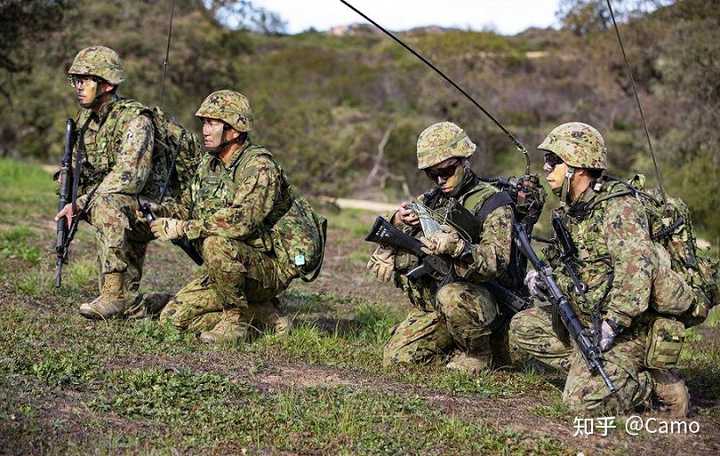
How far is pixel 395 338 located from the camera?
7188 mm

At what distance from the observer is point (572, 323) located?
5.98 meters

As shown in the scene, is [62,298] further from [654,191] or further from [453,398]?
A: [654,191]

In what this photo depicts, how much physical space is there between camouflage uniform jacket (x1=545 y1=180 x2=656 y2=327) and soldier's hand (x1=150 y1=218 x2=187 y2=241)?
8.68 feet

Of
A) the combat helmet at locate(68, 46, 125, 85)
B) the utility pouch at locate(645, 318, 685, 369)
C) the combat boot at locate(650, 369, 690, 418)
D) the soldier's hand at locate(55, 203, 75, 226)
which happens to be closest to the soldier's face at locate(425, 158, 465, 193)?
the utility pouch at locate(645, 318, 685, 369)

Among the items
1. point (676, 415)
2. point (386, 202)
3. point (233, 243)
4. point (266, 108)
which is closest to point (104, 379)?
point (233, 243)

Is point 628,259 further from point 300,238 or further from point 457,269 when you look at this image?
point 300,238

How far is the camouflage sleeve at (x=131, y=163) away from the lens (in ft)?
25.3

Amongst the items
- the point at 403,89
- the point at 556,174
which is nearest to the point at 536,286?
the point at 556,174

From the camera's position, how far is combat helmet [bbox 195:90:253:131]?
7.29 metres

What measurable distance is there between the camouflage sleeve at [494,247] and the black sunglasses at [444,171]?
39 cm

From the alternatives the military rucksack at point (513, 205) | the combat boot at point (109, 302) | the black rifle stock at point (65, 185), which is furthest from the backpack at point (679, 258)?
the black rifle stock at point (65, 185)

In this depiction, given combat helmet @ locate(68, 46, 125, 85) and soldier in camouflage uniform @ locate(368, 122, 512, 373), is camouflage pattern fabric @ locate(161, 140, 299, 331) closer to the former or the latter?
soldier in camouflage uniform @ locate(368, 122, 512, 373)

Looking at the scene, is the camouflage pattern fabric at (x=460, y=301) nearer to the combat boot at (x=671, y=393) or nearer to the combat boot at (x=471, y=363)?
the combat boot at (x=471, y=363)

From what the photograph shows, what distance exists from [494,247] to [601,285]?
29.3 inches
